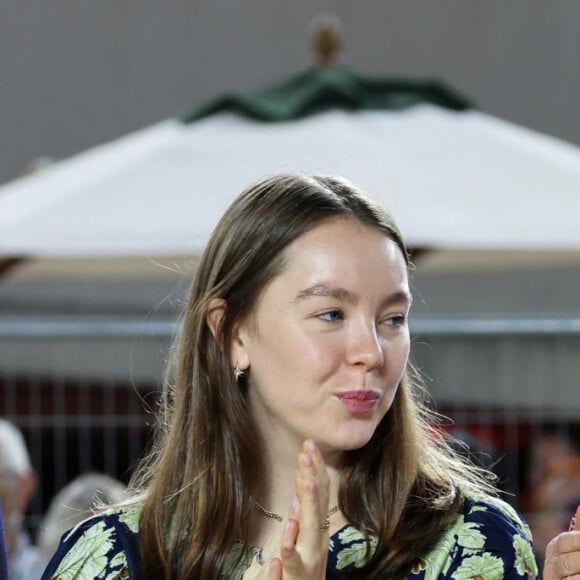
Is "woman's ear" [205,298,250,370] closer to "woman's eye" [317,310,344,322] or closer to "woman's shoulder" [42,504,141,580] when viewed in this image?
"woman's eye" [317,310,344,322]

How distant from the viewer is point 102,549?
259cm

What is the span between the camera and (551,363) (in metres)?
5.69

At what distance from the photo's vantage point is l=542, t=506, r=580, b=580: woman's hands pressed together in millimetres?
2279

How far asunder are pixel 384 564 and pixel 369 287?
1.45 feet

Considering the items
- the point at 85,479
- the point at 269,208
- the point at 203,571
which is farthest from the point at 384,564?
the point at 85,479

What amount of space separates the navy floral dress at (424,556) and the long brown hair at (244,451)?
2 cm

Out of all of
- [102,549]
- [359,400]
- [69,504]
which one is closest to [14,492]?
[69,504]

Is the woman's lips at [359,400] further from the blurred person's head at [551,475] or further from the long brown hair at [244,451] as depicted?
the blurred person's head at [551,475]

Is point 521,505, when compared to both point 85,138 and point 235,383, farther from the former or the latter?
point 85,138

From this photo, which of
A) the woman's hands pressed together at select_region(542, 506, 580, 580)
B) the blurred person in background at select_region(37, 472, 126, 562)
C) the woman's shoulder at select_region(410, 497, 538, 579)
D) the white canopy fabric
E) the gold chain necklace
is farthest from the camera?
the white canopy fabric

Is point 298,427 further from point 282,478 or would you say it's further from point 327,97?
point 327,97

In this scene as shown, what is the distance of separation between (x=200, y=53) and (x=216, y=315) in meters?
7.98

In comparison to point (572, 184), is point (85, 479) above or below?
below

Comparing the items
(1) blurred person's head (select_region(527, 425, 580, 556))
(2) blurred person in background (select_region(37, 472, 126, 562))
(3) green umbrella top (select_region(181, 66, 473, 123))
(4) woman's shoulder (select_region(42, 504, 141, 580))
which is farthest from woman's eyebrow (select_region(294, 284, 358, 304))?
(1) blurred person's head (select_region(527, 425, 580, 556))
